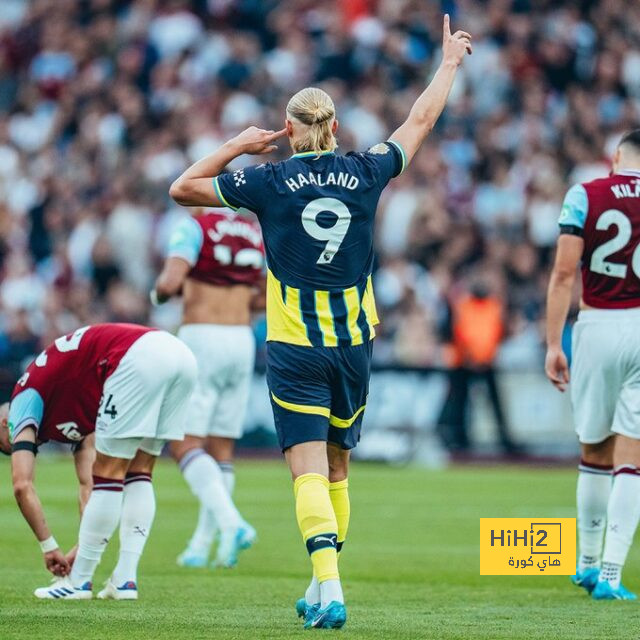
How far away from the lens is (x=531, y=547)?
8898 mm

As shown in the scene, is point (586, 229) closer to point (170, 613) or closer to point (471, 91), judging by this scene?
point (170, 613)

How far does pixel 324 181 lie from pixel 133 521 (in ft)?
8.29

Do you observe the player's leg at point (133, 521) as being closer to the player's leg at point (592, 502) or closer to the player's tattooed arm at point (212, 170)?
the player's tattooed arm at point (212, 170)

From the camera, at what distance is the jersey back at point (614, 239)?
891 centimetres

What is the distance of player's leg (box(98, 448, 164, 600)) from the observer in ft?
28.4

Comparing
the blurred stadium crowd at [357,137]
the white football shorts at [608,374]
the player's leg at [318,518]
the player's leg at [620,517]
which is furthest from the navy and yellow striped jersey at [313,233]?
the blurred stadium crowd at [357,137]

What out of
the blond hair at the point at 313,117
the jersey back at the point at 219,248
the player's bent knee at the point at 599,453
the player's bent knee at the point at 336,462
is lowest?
the player's bent knee at the point at 599,453

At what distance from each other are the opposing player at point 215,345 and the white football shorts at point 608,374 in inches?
112

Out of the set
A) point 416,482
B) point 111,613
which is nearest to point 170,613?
point 111,613

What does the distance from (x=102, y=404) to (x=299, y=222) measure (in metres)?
1.79

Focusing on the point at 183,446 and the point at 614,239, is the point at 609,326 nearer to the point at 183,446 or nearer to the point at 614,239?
the point at 614,239

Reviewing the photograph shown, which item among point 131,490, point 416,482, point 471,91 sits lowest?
point 416,482

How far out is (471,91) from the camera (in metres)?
23.0

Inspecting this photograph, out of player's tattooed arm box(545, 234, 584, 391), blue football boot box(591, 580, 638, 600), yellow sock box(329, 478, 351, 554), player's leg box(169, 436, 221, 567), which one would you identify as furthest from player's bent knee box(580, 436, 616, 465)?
player's leg box(169, 436, 221, 567)
